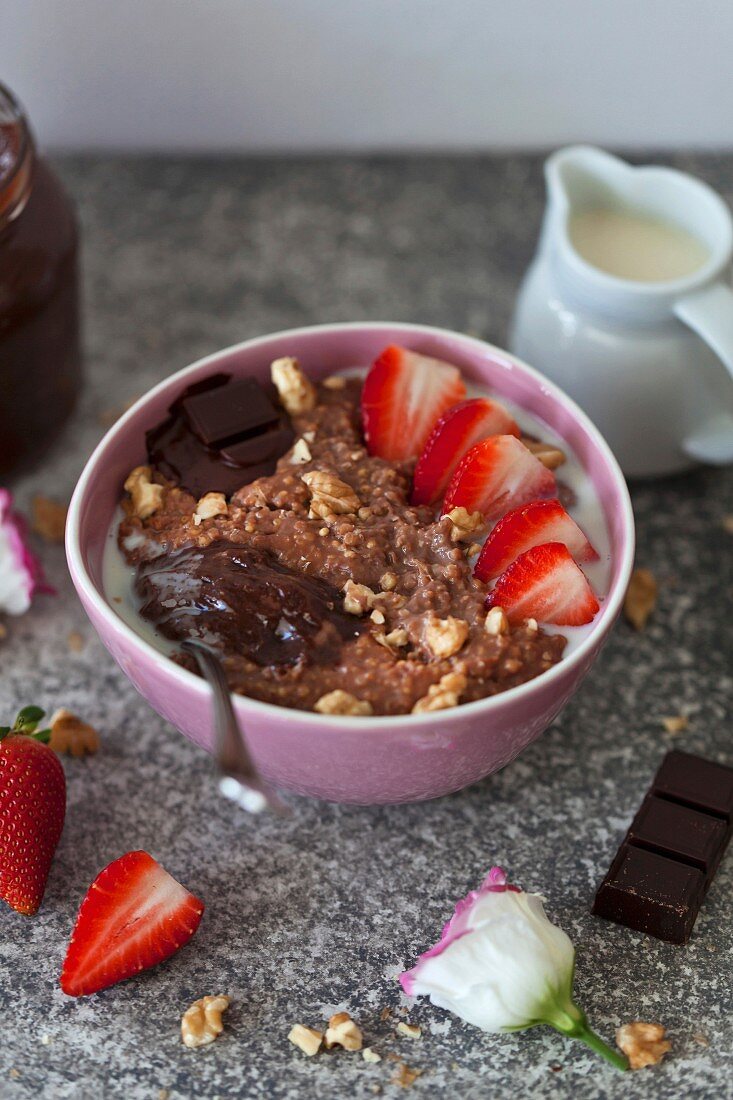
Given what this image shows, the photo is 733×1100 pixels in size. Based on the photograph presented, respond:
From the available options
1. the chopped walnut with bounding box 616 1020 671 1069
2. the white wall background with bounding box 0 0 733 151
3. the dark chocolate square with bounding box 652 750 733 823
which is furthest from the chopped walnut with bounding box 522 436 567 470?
the white wall background with bounding box 0 0 733 151

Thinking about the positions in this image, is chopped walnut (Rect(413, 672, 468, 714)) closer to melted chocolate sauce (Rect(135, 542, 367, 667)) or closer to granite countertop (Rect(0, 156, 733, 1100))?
melted chocolate sauce (Rect(135, 542, 367, 667))

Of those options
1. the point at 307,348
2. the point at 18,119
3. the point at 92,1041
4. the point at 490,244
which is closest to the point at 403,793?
the point at 92,1041

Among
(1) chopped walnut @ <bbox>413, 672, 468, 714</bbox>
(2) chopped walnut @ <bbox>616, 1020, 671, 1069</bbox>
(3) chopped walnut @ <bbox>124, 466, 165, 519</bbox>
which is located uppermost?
(3) chopped walnut @ <bbox>124, 466, 165, 519</bbox>

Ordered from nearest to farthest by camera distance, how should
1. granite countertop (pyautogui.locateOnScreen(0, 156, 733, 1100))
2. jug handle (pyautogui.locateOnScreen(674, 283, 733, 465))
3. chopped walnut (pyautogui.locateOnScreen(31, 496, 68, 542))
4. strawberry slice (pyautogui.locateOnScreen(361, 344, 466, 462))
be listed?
granite countertop (pyautogui.locateOnScreen(0, 156, 733, 1100)) < strawberry slice (pyautogui.locateOnScreen(361, 344, 466, 462)) < jug handle (pyautogui.locateOnScreen(674, 283, 733, 465)) < chopped walnut (pyautogui.locateOnScreen(31, 496, 68, 542))

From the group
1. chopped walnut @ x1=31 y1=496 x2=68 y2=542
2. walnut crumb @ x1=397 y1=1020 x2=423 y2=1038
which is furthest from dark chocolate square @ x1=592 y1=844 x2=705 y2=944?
chopped walnut @ x1=31 y1=496 x2=68 y2=542

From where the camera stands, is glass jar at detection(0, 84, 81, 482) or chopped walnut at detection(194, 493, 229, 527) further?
glass jar at detection(0, 84, 81, 482)

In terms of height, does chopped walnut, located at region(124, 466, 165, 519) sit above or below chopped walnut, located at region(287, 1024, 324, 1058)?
above

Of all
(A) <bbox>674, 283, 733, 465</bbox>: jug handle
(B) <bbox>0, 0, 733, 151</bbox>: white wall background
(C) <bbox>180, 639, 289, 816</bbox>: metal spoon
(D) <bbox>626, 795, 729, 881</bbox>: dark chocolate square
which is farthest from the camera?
(B) <bbox>0, 0, 733, 151</bbox>: white wall background
